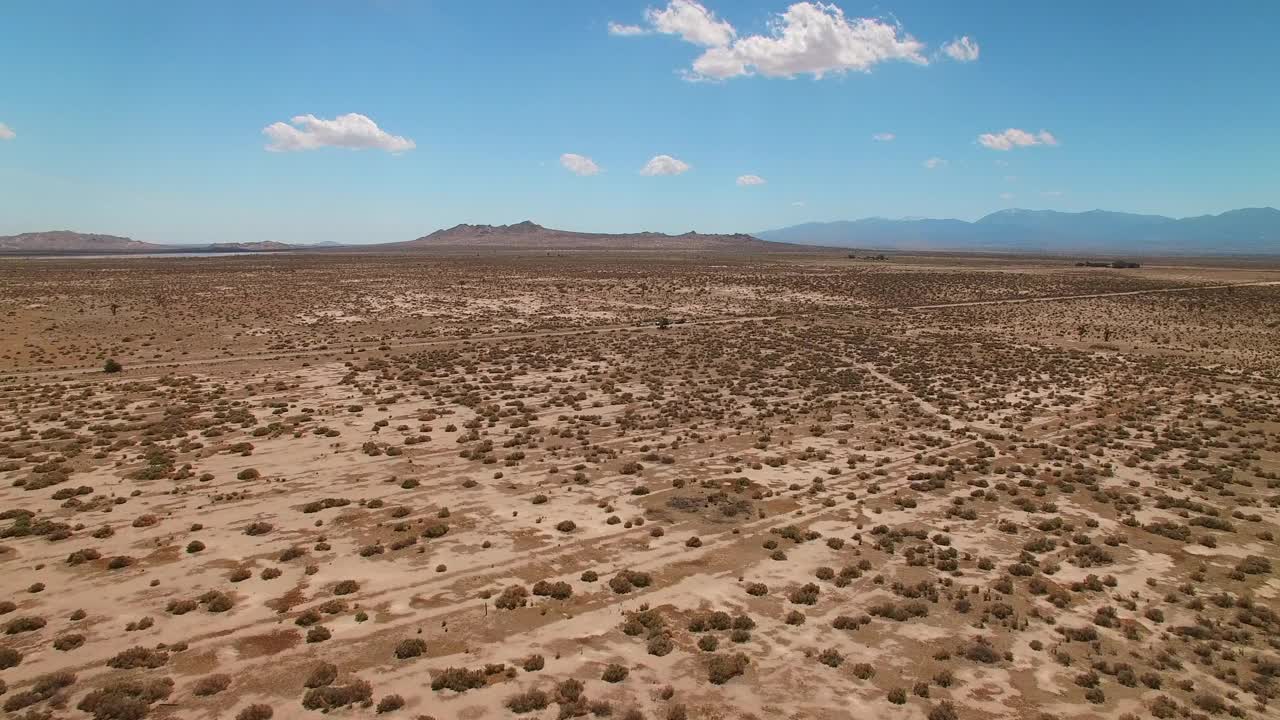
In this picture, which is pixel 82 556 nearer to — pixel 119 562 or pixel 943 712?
pixel 119 562

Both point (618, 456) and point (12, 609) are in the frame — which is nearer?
point (12, 609)

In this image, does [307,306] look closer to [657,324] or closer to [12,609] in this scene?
[657,324]

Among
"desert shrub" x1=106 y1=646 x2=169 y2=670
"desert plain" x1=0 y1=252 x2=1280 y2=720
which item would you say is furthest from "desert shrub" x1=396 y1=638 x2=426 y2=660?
"desert shrub" x1=106 y1=646 x2=169 y2=670

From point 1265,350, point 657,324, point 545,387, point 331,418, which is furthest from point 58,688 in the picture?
point 1265,350

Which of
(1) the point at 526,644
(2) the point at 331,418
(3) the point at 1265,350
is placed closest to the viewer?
(1) the point at 526,644

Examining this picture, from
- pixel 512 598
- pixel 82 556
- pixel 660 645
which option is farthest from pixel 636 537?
pixel 82 556

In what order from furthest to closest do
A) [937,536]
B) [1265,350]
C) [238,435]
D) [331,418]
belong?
[1265,350]
[331,418]
[238,435]
[937,536]

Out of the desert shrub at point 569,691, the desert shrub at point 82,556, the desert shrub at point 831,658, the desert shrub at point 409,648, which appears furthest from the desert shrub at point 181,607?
the desert shrub at point 831,658
